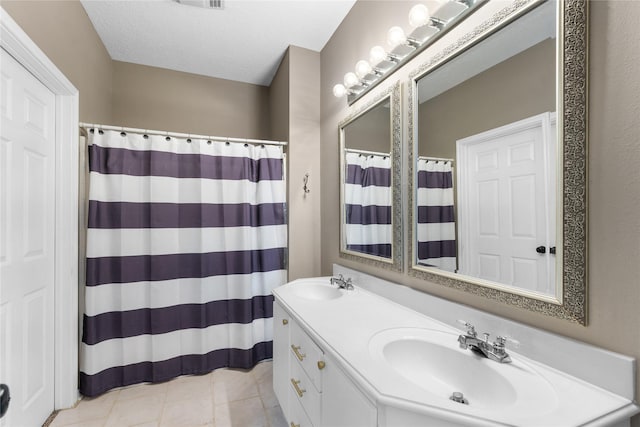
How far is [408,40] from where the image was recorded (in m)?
1.33

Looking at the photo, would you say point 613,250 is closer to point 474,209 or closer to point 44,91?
point 474,209

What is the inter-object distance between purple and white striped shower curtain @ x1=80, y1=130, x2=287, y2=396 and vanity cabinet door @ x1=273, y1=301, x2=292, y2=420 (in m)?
0.66

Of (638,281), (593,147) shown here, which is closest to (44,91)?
(593,147)

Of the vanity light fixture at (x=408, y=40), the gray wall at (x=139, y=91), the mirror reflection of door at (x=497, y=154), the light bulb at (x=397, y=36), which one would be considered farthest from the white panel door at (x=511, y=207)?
the gray wall at (x=139, y=91)

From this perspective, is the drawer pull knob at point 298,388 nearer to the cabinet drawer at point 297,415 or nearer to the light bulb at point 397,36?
the cabinet drawer at point 297,415

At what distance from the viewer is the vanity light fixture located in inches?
45.1

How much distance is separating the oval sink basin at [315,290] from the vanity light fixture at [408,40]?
1229mm

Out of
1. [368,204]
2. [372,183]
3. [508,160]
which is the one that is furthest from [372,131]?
[508,160]

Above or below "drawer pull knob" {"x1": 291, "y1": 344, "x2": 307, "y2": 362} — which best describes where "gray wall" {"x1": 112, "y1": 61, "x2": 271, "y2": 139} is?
above

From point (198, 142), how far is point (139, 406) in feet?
5.93

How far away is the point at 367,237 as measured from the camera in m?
1.78

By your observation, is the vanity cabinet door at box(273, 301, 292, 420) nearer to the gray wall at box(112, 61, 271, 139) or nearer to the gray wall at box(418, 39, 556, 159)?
the gray wall at box(418, 39, 556, 159)

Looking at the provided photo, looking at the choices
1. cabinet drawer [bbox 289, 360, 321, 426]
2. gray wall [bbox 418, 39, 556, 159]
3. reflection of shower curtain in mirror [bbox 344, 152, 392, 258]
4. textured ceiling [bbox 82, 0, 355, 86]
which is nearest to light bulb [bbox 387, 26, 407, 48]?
gray wall [bbox 418, 39, 556, 159]

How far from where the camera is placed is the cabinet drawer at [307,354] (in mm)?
1071
